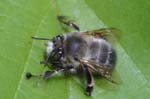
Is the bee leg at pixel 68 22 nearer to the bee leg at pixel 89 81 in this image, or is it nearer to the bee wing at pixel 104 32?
the bee wing at pixel 104 32

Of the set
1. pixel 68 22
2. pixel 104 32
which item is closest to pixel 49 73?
pixel 68 22

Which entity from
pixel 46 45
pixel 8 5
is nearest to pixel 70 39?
pixel 46 45

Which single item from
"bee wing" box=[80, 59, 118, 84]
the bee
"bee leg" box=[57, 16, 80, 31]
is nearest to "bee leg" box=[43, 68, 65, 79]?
the bee

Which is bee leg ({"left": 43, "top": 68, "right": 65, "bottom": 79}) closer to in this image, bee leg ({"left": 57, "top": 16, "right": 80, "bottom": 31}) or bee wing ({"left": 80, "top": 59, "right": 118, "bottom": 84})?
bee wing ({"left": 80, "top": 59, "right": 118, "bottom": 84})

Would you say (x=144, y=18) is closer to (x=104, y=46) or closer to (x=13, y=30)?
(x=104, y=46)

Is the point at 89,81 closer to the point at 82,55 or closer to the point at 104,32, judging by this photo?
→ the point at 82,55

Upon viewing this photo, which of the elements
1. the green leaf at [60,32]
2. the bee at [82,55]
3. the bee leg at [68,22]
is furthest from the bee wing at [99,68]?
the bee leg at [68,22]
